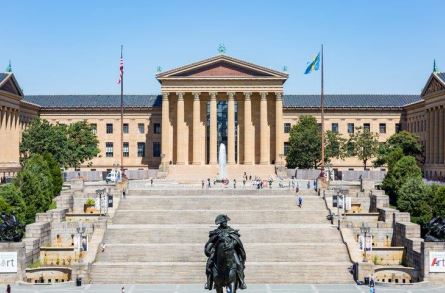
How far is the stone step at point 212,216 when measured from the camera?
71.3m

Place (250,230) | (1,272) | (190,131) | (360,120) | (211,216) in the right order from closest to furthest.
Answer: (1,272)
(250,230)
(211,216)
(190,131)
(360,120)

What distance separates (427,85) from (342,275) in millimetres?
70565

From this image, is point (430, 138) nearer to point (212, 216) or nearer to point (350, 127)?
point (350, 127)

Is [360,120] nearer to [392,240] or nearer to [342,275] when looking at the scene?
[392,240]

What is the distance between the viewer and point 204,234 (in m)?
66.3

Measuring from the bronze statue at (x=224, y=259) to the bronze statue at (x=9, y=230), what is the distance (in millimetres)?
32779

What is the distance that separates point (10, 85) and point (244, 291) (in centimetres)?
7606

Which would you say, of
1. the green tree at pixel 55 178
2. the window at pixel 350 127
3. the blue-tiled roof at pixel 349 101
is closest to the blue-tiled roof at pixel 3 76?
the green tree at pixel 55 178

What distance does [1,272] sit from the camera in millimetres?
57500

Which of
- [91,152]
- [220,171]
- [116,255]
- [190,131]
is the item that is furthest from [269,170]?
[116,255]

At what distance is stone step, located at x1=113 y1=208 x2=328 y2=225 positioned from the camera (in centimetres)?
7131

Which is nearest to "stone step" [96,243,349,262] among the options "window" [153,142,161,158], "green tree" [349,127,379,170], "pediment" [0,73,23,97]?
"pediment" [0,73,23,97]

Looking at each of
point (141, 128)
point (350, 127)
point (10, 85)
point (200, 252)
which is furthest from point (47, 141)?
point (350, 127)

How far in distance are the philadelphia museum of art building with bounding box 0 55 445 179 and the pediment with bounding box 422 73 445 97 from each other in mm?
159
